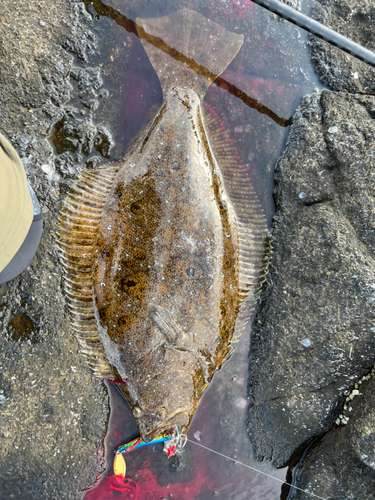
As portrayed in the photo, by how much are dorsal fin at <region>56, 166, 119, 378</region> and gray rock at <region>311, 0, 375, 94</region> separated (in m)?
2.29

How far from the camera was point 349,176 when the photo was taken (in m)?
2.84

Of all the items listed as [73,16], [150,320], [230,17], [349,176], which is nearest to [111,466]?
[150,320]

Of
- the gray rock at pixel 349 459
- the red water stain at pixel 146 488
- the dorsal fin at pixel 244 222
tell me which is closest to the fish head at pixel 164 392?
the dorsal fin at pixel 244 222

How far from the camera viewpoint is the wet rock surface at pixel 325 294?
2785 millimetres

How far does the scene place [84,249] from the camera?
9.14 ft

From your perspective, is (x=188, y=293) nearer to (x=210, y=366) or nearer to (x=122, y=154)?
(x=210, y=366)

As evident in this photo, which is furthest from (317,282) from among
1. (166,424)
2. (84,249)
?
(84,249)

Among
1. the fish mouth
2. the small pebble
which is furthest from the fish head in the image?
the small pebble

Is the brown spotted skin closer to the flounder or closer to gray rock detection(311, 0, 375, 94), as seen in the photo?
the flounder

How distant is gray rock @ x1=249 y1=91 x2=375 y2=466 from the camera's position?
2783mm

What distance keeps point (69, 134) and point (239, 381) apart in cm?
287

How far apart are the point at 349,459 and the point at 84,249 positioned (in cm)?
294

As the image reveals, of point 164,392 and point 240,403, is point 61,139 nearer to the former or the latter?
point 164,392

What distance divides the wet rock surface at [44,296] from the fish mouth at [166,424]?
2.27ft
